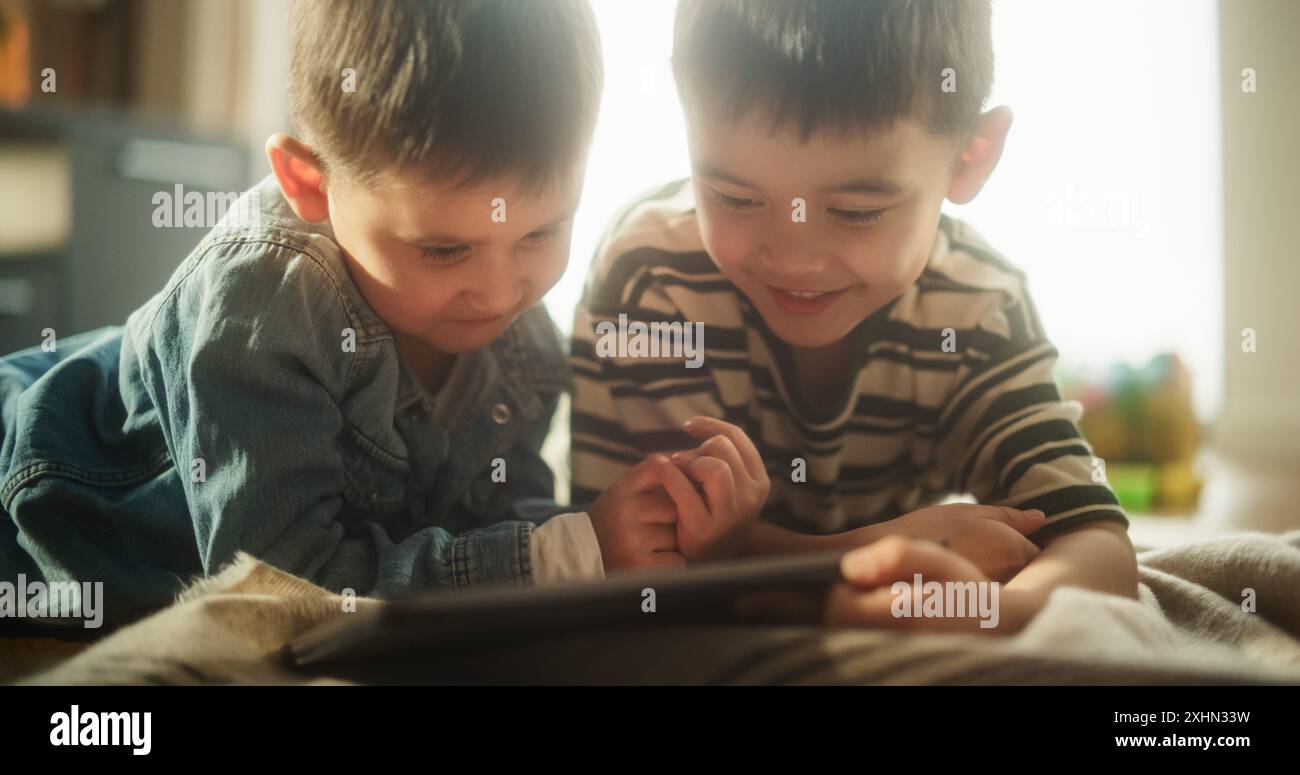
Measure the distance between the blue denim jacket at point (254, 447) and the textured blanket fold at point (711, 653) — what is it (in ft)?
0.29

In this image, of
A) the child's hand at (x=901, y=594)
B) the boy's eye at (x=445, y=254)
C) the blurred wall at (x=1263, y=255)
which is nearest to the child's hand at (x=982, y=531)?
the child's hand at (x=901, y=594)

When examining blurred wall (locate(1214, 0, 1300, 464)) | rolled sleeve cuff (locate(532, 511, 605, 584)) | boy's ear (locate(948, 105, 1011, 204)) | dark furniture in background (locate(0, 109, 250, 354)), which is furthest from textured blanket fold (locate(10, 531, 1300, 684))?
dark furniture in background (locate(0, 109, 250, 354))

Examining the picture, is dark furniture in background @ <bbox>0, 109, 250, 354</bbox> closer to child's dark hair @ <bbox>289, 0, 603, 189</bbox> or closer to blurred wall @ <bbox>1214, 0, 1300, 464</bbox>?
child's dark hair @ <bbox>289, 0, 603, 189</bbox>


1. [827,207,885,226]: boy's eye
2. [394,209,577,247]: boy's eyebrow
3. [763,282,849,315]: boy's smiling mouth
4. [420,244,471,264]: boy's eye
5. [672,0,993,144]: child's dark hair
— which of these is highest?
[672,0,993,144]: child's dark hair

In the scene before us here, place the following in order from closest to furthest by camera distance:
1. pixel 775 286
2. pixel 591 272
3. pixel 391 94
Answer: pixel 391 94 → pixel 775 286 → pixel 591 272

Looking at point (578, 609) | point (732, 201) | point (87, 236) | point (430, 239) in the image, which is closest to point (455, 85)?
point (430, 239)

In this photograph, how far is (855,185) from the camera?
74 cm

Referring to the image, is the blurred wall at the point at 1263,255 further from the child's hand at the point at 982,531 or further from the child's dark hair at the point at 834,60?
the child's hand at the point at 982,531

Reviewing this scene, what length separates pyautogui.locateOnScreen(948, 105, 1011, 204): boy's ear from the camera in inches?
32.7

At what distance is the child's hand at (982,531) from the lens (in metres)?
0.71
